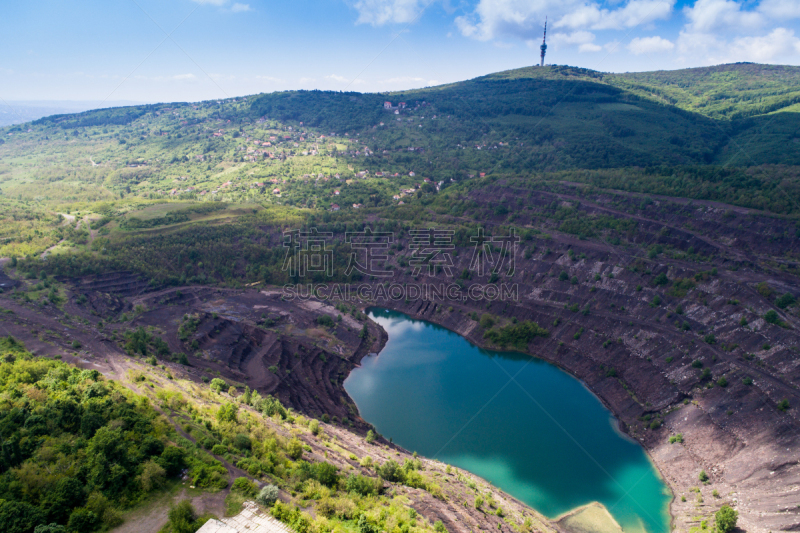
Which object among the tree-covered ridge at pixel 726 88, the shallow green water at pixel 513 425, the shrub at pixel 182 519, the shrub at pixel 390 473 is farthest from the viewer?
the tree-covered ridge at pixel 726 88

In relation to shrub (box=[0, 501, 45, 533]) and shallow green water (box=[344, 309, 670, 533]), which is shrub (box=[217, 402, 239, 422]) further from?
shallow green water (box=[344, 309, 670, 533])

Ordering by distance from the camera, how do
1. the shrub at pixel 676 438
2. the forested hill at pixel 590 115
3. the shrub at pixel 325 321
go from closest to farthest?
the shrub at pixel 676 438
the shrub at pixel 325 321
the forested hill at pixel 590 115

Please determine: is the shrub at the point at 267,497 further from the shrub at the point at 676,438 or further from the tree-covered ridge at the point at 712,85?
the tree-covered ridge at the point at 712,85

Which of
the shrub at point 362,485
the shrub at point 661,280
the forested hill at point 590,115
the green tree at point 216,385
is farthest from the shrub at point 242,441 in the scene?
the forested hill at point 590,115

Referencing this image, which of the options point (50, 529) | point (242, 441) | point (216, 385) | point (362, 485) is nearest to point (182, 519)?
point (50, 529)

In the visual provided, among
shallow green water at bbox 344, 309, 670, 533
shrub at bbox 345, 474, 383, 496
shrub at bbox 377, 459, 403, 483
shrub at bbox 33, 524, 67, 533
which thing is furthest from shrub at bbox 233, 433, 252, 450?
shallow green water at bbox 344, 309, 670, 533
